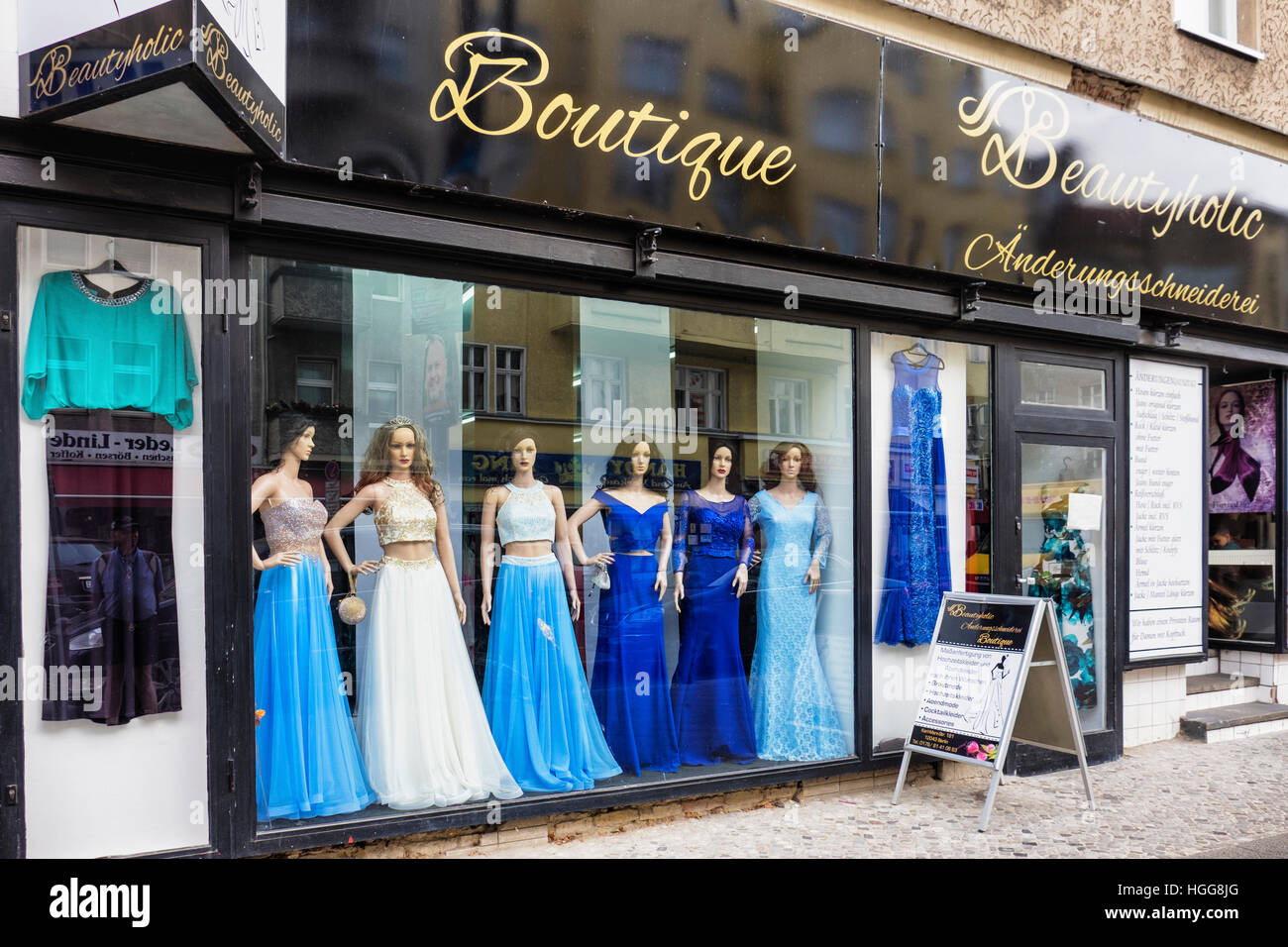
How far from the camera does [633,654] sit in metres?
5.38

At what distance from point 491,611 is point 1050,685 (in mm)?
3218

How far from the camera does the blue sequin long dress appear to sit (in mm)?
6031

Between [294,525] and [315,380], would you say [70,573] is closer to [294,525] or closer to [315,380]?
[294,525]

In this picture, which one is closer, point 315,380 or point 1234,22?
point 315,380

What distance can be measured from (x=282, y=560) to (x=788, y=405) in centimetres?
304

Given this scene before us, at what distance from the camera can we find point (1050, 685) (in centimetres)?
554

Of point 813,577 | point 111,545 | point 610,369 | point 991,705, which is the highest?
point 610,369

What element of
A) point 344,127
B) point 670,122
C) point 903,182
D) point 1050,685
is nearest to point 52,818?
point 344,127

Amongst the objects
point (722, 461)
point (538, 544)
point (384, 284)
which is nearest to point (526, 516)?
point (538, 544)

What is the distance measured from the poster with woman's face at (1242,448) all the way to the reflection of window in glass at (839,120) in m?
4.68

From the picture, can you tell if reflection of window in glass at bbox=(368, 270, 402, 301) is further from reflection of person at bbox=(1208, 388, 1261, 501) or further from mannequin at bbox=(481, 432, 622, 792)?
reflection of person at bbox=(1208, 388, 1261, 501)

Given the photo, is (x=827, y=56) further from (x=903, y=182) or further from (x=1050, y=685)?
(x=1050, y=685)

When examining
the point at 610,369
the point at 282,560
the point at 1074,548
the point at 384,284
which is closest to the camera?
the point at 282,560

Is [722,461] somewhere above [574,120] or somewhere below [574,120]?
below
